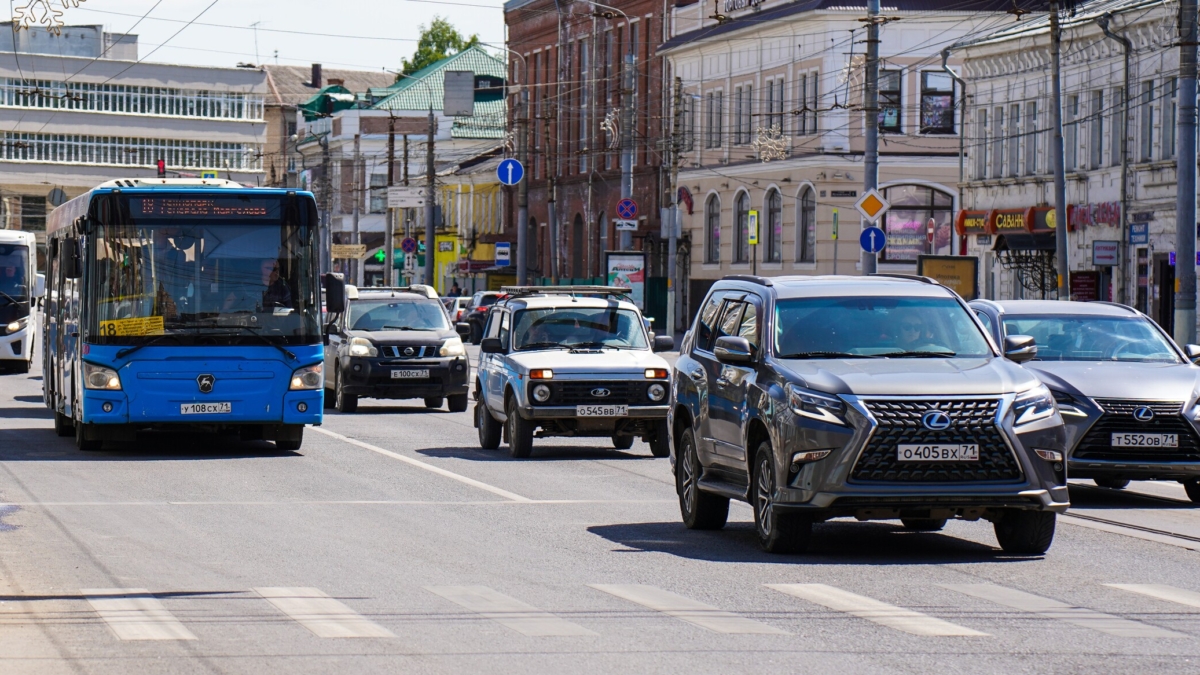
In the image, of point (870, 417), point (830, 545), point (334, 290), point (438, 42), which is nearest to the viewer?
point (870, 417)

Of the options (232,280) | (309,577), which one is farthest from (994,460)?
(232,280)

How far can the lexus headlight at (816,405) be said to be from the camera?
11805mm

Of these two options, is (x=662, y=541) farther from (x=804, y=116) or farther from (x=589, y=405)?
(x=804, y=116)

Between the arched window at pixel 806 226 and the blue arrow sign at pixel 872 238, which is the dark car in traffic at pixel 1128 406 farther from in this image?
the arched window at pixel 806 226

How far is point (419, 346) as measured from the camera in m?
28.8

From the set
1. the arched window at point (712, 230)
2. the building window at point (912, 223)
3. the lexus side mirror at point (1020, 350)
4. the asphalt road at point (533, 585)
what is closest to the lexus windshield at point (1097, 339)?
the asphalt road at point (533, 585)

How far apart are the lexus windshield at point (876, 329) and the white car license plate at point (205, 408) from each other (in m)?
9.07

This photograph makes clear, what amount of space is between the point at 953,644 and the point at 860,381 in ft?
10.2

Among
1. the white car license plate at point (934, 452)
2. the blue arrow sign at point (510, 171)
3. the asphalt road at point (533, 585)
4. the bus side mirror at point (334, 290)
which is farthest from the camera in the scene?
the blue arrow sign at point (510, 171)

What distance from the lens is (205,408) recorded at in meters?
20.7

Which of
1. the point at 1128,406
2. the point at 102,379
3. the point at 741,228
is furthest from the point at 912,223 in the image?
the point at 1128,406

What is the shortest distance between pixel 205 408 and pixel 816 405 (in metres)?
10.2

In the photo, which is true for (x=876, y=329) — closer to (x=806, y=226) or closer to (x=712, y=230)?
(x=806, y=226)

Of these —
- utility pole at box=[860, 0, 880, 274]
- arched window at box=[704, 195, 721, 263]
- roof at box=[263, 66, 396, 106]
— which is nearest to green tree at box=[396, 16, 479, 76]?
roof at box=[263, 66, 396, 106]
